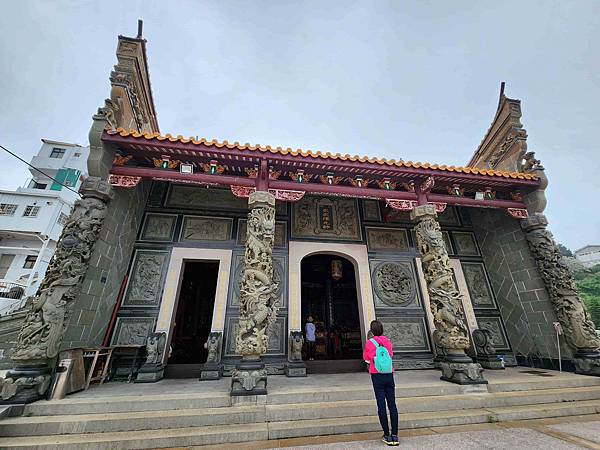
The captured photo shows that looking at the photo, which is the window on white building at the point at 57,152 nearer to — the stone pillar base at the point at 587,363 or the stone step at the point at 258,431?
the stone step at the point at 258,431

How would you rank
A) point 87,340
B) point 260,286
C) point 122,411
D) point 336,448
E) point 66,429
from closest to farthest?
point 336,448
point 66,429
point 122,411
point 260,286
point 87,340

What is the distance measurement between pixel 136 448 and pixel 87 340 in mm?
2707

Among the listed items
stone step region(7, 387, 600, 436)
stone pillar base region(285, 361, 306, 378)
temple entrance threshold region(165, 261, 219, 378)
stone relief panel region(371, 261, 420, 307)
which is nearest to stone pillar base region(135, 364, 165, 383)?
stone step region(7, 387, 600, 436)

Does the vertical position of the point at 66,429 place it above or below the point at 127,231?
below

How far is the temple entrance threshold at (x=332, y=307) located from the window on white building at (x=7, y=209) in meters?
19.0

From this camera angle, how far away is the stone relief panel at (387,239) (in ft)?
22.9

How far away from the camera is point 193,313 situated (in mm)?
8172

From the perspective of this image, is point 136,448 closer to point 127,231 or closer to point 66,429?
point 66,429

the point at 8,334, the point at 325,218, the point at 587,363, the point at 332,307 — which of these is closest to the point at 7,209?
the point at 8,334

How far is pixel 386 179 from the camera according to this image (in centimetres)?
546

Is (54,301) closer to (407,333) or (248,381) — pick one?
(248,381)

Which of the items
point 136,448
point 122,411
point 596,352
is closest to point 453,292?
point 596,352

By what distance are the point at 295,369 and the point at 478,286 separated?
5491 millimetres

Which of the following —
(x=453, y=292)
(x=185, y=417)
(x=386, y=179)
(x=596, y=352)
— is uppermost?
(x=386, y=179)
